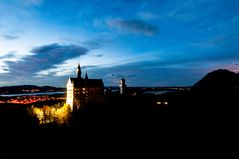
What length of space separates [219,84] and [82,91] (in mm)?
62100

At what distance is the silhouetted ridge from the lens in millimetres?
58972

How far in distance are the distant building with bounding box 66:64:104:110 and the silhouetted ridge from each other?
5254 centimetres

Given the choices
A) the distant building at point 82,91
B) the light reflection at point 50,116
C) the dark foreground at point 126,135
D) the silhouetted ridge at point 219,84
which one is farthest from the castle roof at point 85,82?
the silhouetted ridge at point 219,84

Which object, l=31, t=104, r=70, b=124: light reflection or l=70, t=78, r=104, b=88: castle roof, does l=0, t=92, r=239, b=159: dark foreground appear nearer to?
l=31, t=104, r=70, b=124: light reflection

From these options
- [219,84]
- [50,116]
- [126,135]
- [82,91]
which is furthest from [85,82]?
[126,135]

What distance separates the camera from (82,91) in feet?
353

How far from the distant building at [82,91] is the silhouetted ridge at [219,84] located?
5254 cm

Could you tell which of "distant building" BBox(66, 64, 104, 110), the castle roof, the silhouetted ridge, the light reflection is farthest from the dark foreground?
the castle roof

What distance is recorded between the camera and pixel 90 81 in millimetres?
112375

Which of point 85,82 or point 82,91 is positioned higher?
point 85,82

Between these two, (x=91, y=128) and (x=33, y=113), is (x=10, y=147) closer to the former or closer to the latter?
(x=91, y=128)

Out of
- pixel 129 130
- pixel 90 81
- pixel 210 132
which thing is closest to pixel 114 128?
pixel 129 130

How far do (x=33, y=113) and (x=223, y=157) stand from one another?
72.3 metres

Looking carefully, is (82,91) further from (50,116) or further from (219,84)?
(219,84)
